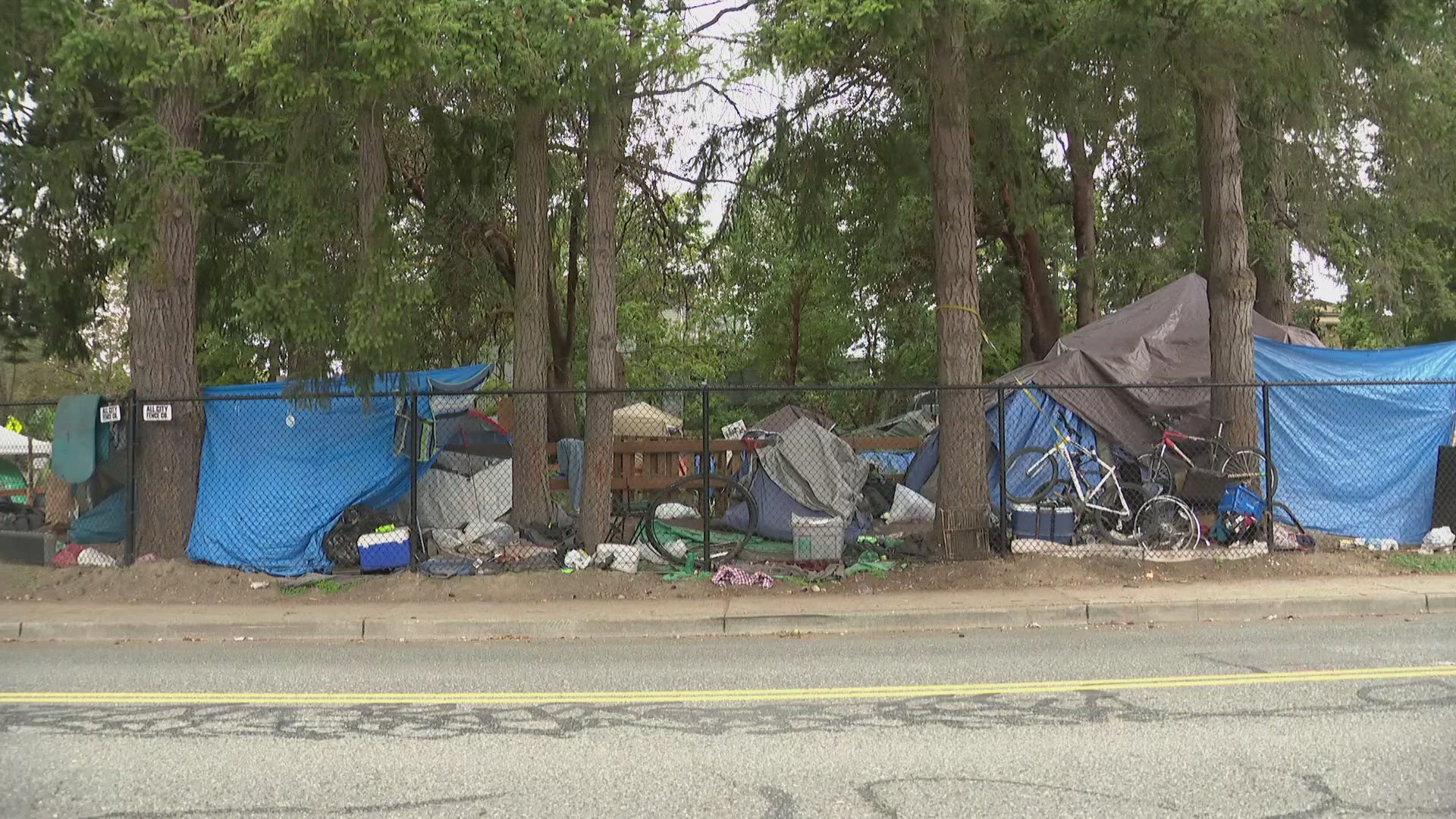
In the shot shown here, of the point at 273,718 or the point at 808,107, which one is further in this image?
the point at 808,107

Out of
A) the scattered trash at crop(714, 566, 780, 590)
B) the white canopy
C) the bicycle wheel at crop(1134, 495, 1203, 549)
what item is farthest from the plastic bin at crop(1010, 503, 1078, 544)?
the white canopy

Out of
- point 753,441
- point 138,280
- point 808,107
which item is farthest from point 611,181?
point 138,280

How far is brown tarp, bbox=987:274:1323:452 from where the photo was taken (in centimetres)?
1302

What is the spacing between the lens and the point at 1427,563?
1067cm

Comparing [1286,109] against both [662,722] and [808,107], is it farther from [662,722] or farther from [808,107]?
[662,722]

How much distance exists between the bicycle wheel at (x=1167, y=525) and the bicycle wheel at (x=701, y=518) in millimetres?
4117

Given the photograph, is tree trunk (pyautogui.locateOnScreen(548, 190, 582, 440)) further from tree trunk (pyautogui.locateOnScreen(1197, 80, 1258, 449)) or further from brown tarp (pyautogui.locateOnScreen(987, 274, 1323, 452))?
tree trunk (pyautogui.locateOnScreen(1197, 80, 1258, 449))

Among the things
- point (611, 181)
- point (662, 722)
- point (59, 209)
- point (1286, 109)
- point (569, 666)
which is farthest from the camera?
point (1286, 109)

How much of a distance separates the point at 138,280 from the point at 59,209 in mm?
2481

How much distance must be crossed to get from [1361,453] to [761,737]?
393 inches

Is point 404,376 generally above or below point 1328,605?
above

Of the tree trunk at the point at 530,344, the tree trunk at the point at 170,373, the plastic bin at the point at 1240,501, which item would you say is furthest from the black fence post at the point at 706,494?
the plastic bin at the point at 1240,501

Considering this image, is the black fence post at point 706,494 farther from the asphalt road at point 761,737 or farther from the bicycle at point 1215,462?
the bicycle at point 1215,462

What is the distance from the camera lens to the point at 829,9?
8.77m
